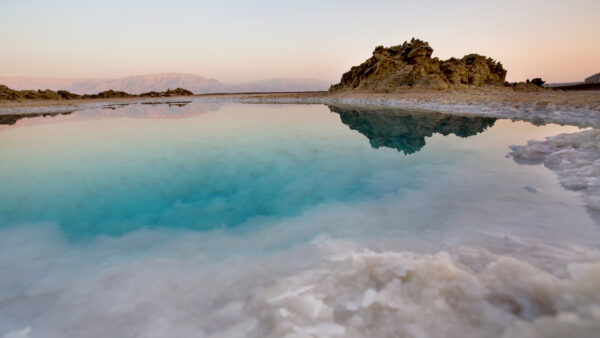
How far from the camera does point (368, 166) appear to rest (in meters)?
7.35

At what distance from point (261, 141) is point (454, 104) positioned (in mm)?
19259

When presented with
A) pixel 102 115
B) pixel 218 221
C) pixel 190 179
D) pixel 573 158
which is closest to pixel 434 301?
pixel 218 221

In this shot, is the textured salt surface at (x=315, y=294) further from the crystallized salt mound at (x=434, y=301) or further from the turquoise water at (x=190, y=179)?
the turquoise water at (x=190, y=179)

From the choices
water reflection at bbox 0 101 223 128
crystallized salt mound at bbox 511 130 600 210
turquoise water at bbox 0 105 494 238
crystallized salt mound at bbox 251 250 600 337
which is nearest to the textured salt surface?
crystallized salt mound at bbox 251 250 600 337

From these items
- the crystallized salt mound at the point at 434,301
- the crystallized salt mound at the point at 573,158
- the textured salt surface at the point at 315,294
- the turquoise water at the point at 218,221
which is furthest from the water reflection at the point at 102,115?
the crystallized salt mound at the point at 573,158

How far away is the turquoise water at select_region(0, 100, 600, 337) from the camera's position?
2635 millimetres

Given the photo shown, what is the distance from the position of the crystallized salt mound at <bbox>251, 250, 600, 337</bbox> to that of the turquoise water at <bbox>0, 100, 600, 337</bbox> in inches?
13.9

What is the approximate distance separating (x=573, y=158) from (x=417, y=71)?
39955mm

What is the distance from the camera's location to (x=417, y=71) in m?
40.7

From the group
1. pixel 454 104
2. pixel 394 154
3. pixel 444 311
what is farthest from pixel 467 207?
pixel 454 104

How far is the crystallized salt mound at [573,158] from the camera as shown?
469cm

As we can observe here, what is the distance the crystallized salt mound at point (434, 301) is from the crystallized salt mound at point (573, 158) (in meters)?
2.81

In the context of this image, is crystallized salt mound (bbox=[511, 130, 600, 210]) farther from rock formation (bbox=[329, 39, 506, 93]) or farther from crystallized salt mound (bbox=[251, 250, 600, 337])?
rock formation (bbox=[329, 39, 506, 93])

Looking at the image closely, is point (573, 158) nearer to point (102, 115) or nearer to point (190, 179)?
point (190, 179)
